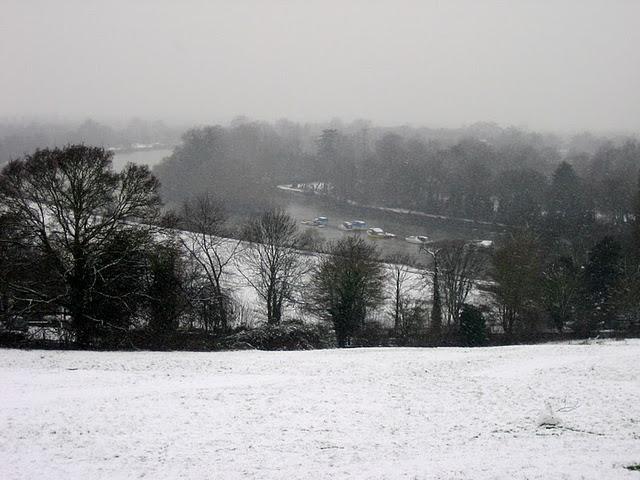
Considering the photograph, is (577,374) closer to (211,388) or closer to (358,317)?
(211,388)

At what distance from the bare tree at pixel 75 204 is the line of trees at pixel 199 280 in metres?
0.05

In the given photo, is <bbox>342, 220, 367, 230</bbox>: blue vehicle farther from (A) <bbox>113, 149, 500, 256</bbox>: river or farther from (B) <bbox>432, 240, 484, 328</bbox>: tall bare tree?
(B) <bbox>432, 240, 484, 328</bbox>: tall bare tree

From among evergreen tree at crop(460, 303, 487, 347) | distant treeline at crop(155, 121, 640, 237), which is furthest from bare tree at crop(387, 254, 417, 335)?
distant treeline at crop(155, 121, 640, 237)

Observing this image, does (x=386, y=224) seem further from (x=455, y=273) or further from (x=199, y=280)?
(x=199, y=280)

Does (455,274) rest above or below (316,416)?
above

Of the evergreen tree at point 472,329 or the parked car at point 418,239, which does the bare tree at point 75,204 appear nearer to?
the evergreen tree at point 472,329

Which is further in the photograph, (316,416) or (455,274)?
(455,274)

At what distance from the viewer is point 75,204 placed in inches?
882

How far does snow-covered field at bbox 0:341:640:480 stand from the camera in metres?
10.3

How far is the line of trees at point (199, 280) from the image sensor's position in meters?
22.1

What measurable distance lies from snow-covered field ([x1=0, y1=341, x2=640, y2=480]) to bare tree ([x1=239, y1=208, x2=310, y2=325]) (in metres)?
12.9

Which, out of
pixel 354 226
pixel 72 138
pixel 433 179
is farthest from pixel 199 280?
pixel 72 138

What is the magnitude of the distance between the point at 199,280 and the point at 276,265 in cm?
459

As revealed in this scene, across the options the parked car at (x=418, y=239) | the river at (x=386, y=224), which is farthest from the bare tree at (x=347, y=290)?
the parked car at (x=418, y=239)
